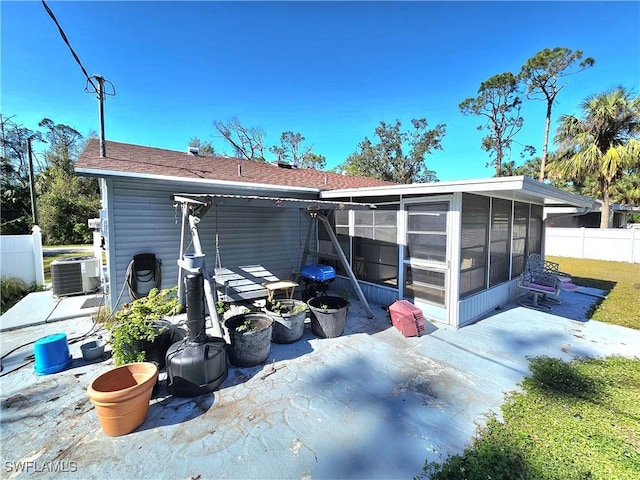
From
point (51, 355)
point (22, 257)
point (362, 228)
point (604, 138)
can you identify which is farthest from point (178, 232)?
point (604, 138)

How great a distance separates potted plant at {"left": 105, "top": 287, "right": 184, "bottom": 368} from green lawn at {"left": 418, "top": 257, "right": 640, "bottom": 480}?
122 inches

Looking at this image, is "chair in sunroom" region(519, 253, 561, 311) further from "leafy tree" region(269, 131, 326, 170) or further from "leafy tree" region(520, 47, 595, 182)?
"leafy tree" region(269, 131, 326, 170)

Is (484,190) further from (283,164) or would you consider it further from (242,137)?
(242,137)

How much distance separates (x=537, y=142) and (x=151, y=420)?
1133 inches

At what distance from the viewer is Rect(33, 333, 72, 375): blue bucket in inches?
130

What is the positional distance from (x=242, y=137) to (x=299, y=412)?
2312cm

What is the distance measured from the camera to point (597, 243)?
13570 mm

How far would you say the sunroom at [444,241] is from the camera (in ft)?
15.6

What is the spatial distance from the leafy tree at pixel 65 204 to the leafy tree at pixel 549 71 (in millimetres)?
29339

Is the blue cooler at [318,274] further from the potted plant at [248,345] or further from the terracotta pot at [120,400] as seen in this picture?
the terracotta pot at [120,400]

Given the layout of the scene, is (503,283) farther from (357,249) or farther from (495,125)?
(495,125)

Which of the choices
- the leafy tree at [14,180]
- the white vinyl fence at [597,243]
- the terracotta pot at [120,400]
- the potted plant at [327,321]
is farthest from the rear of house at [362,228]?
the leafy tree at [14,180]

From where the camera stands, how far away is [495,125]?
66.4 ft

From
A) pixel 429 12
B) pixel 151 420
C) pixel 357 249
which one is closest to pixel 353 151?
pixel 429 12
